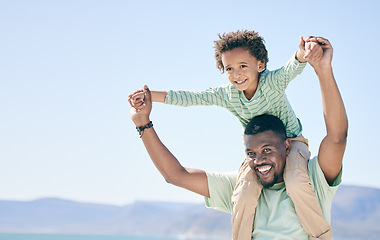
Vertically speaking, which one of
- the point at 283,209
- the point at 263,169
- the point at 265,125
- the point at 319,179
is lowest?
the point at 283,209

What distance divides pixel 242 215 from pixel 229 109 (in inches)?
44.8

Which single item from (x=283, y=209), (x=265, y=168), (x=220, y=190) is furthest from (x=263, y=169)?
(x=220, y=190)

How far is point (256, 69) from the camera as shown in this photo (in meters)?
5.09

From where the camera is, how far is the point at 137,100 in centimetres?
484

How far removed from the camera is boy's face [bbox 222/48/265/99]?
4941mm

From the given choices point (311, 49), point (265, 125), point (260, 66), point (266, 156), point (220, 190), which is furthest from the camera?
point (260, 66)

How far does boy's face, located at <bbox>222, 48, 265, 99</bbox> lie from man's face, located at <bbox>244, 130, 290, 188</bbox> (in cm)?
56

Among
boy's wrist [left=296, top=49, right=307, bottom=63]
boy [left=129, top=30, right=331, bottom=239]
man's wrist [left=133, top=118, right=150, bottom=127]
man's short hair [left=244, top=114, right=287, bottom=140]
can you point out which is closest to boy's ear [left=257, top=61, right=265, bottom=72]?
boy [left=129, top=30, right=331, bottom=239]

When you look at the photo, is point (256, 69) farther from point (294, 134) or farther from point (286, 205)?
point (286, 205)

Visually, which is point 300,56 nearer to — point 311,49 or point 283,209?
point 311,49

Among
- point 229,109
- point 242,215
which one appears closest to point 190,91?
point 229,109

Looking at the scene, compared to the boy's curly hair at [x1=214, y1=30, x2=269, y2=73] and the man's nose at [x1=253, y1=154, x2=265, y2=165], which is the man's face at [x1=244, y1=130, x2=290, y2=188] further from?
the boy's curly hair at [x1=214, y1=30, x2=269, y2=73]

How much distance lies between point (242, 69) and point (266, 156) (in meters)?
0.87

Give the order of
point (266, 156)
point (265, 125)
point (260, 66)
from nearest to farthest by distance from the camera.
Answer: point (266, 156) < point (265, 125) < point (260, 66)
